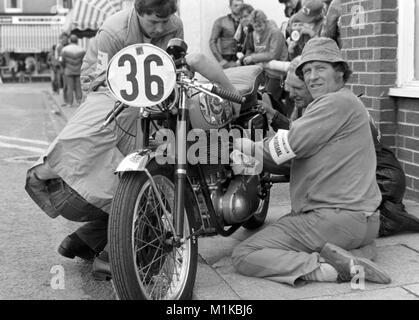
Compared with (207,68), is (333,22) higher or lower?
higher

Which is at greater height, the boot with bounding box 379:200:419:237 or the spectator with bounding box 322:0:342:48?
the spectator with bounding box 322:0:342:48

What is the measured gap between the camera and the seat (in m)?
4.05

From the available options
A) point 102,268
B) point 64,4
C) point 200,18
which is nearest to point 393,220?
point 102,268

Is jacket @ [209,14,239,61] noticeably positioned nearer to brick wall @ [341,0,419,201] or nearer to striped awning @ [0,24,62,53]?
brick wall @ [341,0,419,201]

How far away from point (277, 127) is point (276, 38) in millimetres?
4099

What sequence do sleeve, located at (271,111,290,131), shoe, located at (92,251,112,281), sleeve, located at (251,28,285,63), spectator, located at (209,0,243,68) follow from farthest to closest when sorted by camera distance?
spectator, located at (209,0,243,68) < sleeve, located at (251,28,285,63) < sleeve, located at (271,111,290,131) < shoe, located at (92,251,112,281)

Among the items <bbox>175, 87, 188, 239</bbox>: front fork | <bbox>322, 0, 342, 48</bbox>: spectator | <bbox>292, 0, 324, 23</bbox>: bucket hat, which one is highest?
<bbox>292, 0, 324, 23</bbox>: bucket hat

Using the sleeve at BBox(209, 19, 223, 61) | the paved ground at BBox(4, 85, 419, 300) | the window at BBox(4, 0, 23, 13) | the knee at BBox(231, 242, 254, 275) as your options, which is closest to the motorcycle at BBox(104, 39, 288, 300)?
the knee at BBox(231, 242, 254, 275)

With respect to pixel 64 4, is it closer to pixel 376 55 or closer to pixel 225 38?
pixel 225 38

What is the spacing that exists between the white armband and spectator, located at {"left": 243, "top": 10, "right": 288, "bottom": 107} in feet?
14.9

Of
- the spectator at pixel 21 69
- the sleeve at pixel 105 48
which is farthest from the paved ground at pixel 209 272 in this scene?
the spectator at pixel 21 69

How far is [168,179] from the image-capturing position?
3234 mm

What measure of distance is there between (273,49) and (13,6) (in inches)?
1367
